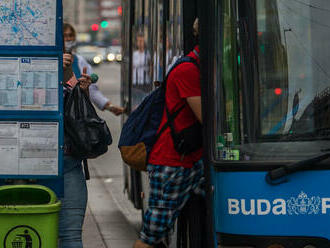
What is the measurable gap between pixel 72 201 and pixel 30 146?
41 centimetres

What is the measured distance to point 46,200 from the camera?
5.26 m

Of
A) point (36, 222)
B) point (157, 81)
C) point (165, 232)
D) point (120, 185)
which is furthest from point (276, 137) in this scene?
point (120, 185)

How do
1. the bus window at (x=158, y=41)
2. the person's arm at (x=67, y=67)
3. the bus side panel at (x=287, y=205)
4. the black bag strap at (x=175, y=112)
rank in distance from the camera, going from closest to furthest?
the bus side panel at (x=287, y=205) < the black bag strap at (x=175, y=112) < the person's arm at (x=67, y=67) < the bus window at (x=158, y=41)

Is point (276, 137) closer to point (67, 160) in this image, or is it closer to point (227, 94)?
point (227, 94)

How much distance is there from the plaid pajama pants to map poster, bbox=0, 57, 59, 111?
2.36ft

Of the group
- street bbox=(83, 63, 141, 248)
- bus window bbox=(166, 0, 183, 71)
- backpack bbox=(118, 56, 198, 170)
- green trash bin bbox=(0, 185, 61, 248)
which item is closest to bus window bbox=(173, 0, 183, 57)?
bus window bbox=(166, 0, 183, 71)

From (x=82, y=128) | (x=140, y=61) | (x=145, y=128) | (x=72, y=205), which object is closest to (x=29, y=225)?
(x=72, y=205)

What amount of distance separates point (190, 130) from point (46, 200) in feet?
2.94

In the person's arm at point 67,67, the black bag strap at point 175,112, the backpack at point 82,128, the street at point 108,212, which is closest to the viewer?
the black bag strap at point 175,112

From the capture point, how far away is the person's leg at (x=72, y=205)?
5.40 meters

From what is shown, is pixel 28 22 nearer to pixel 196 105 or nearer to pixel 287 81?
pixel 196 105

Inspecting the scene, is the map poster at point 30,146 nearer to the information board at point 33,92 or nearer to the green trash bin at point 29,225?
the information board at point 33,92

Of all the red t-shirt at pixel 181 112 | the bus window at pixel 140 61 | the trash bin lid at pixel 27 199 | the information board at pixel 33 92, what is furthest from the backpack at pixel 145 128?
the bus window at pixel 140 61

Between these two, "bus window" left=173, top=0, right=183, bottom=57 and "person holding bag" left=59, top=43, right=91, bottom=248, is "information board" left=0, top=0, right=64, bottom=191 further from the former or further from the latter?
"bus window" left=173, top=0, right=183, bottom=57
